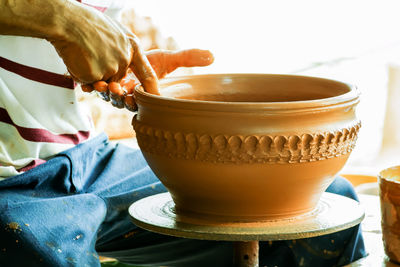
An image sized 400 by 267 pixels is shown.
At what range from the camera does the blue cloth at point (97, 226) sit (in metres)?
1.12

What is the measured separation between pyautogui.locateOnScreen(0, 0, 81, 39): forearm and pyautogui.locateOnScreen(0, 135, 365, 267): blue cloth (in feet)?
1.06

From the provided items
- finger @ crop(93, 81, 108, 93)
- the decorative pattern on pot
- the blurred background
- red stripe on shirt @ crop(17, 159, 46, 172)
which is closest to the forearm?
finger @ crop(93, 81, 108, 93)

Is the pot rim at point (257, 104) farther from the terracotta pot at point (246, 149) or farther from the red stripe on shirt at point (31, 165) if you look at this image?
the red stripe on shirt at point (31, 165)

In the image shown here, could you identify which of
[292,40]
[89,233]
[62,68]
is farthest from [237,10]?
[89,233]

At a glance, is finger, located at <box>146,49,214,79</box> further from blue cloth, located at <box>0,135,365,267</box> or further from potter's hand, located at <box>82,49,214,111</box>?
blue cloth, located at <box>0,135,365,267</box>

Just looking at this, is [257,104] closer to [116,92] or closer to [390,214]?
[116,92]

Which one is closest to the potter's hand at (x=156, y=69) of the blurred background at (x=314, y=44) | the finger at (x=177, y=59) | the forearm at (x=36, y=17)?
the finger at (x=177, y=59)

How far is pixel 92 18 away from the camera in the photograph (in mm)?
1053

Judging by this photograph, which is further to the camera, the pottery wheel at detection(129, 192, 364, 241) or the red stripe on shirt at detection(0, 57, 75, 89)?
the red stripe on shirt at detection(0, 57, 75, 89)

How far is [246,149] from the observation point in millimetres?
928

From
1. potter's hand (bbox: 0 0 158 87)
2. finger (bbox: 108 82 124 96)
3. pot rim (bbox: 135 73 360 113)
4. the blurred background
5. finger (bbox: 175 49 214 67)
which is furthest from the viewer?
the blurred background

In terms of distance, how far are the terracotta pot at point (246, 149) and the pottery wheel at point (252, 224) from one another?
19mm

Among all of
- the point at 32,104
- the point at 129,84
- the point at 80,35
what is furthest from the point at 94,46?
the point at 32,104

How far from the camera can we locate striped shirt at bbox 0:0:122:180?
1.31 meters
